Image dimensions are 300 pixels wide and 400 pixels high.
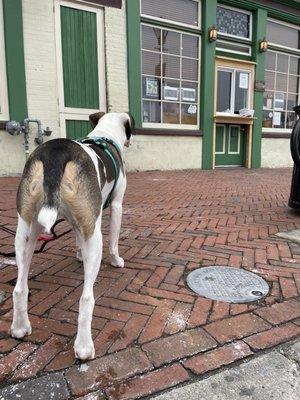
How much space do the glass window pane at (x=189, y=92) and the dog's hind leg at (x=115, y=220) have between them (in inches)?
321

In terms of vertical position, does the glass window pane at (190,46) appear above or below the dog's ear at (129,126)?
above

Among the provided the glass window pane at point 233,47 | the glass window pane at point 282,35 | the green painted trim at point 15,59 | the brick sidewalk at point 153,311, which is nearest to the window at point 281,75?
the glass window pane at point 282,35

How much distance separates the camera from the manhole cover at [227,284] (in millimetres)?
2697

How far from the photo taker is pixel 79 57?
341 inches

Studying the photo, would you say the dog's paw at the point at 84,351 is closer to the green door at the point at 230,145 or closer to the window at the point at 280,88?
the green door at the point at 230,145

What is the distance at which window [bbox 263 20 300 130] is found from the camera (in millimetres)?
11906

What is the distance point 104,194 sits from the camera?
2.63 m

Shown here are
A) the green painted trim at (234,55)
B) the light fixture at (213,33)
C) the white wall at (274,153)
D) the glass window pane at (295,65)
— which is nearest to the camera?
the light fixture at (213,33)

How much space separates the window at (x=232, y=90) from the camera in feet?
37.0

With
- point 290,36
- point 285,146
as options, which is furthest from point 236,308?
point 290,36

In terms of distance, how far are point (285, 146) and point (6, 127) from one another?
368 inches

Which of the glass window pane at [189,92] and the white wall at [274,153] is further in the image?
the white wall at [274,153]

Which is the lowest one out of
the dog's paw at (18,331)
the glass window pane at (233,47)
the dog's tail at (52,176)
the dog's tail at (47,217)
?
the dog's paw at (18,331)

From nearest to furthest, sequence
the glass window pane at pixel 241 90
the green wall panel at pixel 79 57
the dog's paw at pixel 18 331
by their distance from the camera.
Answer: the dog's paw at pixel 18 331 < the green wall panel at pixel 79 57 < the glass window pane at pixel 241 90
